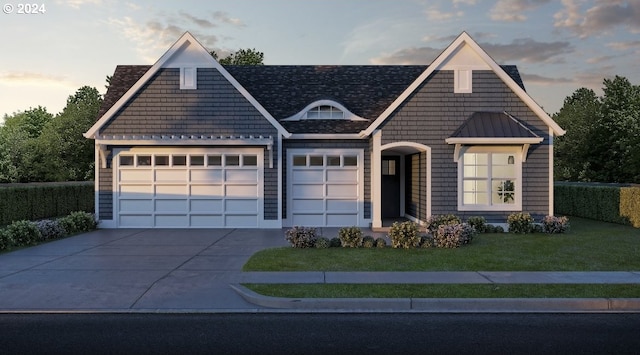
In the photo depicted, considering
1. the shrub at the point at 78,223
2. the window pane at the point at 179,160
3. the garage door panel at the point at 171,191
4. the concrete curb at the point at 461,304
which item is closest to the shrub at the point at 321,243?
the concrete curb at the point at 461,304

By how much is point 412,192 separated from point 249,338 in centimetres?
1466

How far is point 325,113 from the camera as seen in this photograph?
2000cm

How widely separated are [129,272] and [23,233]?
233 inches

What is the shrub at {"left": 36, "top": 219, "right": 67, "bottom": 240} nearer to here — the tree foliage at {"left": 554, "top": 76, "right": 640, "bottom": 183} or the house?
the house

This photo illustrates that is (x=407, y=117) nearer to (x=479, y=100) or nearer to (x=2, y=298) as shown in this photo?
(x=479, y=100)

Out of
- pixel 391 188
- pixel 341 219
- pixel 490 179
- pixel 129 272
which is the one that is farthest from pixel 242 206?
pixel 490 179

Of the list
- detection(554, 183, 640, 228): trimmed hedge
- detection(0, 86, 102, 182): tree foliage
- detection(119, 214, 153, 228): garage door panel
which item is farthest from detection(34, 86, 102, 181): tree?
detection(554, 183, 640, 228): trimmed hedge

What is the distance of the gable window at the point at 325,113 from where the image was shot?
19938 mm

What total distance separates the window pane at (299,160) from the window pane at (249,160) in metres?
1.46

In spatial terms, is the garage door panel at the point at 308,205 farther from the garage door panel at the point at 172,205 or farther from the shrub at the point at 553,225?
the shrub at the point at 553,225

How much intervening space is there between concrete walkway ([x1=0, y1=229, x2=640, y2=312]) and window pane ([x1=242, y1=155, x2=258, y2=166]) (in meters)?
5.09

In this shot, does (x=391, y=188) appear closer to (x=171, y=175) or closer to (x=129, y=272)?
(x=171, y=175)

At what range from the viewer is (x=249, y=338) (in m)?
6.57

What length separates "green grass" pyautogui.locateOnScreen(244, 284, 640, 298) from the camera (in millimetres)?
8359
